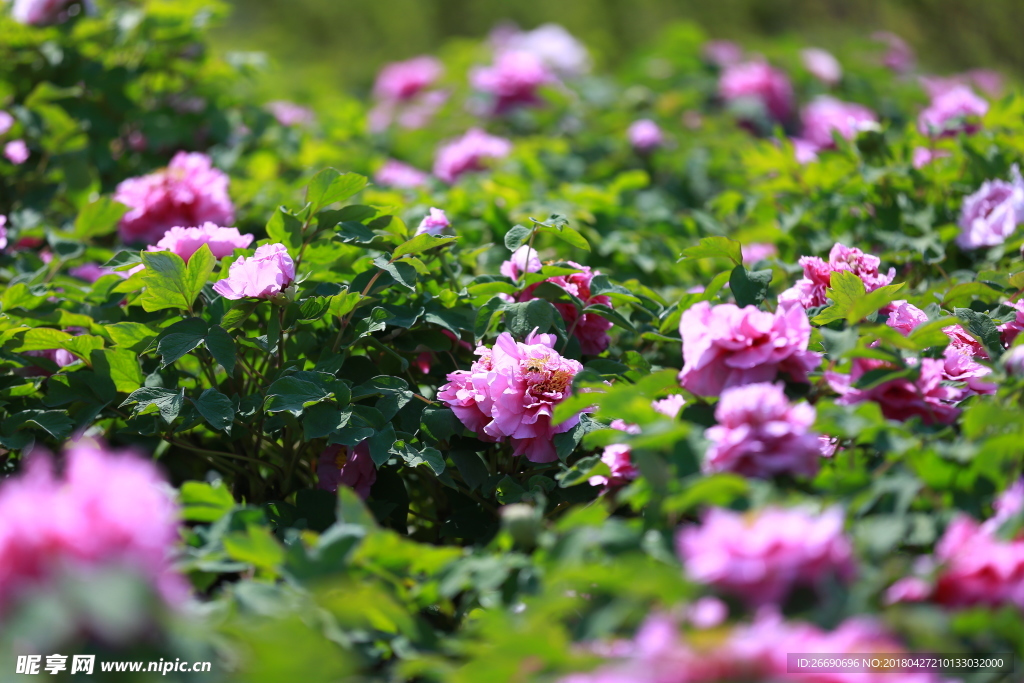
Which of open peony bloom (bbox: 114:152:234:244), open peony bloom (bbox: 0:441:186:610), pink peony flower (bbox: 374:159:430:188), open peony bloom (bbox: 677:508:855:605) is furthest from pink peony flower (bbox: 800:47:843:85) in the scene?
open peony bloom (bbox: 0:441:186:610)

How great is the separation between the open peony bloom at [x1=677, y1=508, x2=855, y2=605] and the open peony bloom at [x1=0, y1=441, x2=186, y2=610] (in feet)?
1.42

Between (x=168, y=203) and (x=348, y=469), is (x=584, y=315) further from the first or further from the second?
(x=168, y=203)

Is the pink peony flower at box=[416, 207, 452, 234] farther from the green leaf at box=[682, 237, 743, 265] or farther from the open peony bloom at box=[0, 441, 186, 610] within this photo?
the open peony bloom at box=[0, 441, 186, 610]

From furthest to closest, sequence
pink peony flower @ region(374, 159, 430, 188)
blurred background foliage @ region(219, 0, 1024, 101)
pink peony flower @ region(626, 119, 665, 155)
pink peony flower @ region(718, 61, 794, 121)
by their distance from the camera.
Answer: blurred background foliage @ region(219, 0, 1024, 101), pink peony flower @ region(718, 61, 794, 121), pink peony flower @ region(626, 119, 665, 155), pink peony flower @ region(374, 159, 430, 188)

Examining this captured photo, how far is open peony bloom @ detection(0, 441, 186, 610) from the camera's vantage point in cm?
62

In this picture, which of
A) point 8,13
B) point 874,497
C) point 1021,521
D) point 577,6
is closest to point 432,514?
point 874,497

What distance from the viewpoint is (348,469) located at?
48.6 inches

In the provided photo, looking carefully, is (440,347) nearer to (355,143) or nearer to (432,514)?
(432,514)

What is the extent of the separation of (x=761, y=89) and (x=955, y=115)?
1.25m

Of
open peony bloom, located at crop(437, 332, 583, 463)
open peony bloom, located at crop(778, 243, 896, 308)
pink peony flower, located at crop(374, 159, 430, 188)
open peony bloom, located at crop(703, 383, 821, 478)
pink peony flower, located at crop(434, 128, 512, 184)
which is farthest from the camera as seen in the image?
pink peony flower, located at crop(434, 128, 512, 184)

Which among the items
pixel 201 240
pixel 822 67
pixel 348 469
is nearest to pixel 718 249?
pixel 348 469

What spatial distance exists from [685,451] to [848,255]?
618mm

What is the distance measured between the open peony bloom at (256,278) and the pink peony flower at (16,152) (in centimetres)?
107

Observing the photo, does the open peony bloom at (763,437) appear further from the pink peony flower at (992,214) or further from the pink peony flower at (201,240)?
the pink peony flower at (992,214)
